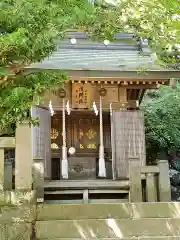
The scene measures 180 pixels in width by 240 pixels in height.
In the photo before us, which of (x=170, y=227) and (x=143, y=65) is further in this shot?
(x=143, y=65)

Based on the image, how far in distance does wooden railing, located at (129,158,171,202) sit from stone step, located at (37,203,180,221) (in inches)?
48.6

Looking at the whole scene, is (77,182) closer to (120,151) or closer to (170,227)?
(120,151)

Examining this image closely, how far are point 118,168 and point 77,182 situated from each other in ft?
4.52

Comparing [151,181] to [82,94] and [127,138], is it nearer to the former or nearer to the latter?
[127,138]

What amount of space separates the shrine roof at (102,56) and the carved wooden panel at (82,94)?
2.16ft

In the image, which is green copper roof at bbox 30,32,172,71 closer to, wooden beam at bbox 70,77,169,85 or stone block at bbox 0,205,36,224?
wooden beam at bbox 70,77,169,85

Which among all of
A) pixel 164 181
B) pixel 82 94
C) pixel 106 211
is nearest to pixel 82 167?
pixel 82 94

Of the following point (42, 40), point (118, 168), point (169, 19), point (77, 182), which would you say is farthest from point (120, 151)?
point (42, 40)

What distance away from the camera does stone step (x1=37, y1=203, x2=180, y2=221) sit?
23.1 feet

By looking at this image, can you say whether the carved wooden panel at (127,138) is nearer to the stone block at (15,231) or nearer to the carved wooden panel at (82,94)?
the carved wooden panel at (82,94)

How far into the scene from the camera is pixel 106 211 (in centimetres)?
716

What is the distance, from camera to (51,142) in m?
12.1

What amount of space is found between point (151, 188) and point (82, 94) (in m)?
4.06

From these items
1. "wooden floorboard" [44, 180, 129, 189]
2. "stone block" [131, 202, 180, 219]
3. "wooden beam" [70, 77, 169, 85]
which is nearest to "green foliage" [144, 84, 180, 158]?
"wooden beam" [70, 77, 169, 85]
